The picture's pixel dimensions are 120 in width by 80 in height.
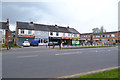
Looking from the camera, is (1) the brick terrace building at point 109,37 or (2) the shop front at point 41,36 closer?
(2) the shop front at point 41,36

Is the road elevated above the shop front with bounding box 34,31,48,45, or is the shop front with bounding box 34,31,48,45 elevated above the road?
the shop front with bounding box 34,31,48,45

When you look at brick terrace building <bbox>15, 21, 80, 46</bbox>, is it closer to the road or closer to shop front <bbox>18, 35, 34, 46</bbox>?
shop front <bbox>18, 35, 34, 46</bbox>

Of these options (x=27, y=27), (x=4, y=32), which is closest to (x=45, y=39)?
(x=27, y=27)

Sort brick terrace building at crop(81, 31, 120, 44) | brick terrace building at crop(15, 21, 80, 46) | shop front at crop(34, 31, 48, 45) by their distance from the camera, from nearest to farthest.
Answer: brick terrace building at crop(15, 21, 80, 46)
shop front at crop(34, 31, 48, 45)
brick terrace building at crop(81, 31, 120, 44)

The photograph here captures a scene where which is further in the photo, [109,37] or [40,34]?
[109,37]

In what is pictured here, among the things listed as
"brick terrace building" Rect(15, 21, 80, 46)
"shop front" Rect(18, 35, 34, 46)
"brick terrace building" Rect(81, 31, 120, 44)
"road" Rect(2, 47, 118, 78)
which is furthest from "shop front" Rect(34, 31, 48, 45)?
"road" Rect(2, 47, 118, 78)

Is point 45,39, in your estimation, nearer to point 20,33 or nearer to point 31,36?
point 31,36

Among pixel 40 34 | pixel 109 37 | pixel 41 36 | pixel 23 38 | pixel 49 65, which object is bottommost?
pixel 49 65

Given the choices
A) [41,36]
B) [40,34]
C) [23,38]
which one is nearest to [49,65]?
[23,38]

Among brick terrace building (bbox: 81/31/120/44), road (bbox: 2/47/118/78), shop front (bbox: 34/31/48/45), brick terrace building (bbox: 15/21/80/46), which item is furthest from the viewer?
brick terrace building (bbox: 81/31/120/44)

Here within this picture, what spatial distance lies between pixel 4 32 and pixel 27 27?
8.01 metres

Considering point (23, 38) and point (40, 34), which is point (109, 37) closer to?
point (40, 34)

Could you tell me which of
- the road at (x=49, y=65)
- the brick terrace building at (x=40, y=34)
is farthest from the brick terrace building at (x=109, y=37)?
the road at (x=49, y=65)

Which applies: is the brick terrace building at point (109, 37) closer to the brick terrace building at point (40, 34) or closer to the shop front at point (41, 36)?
the brick terrace building at point (40, 34)
